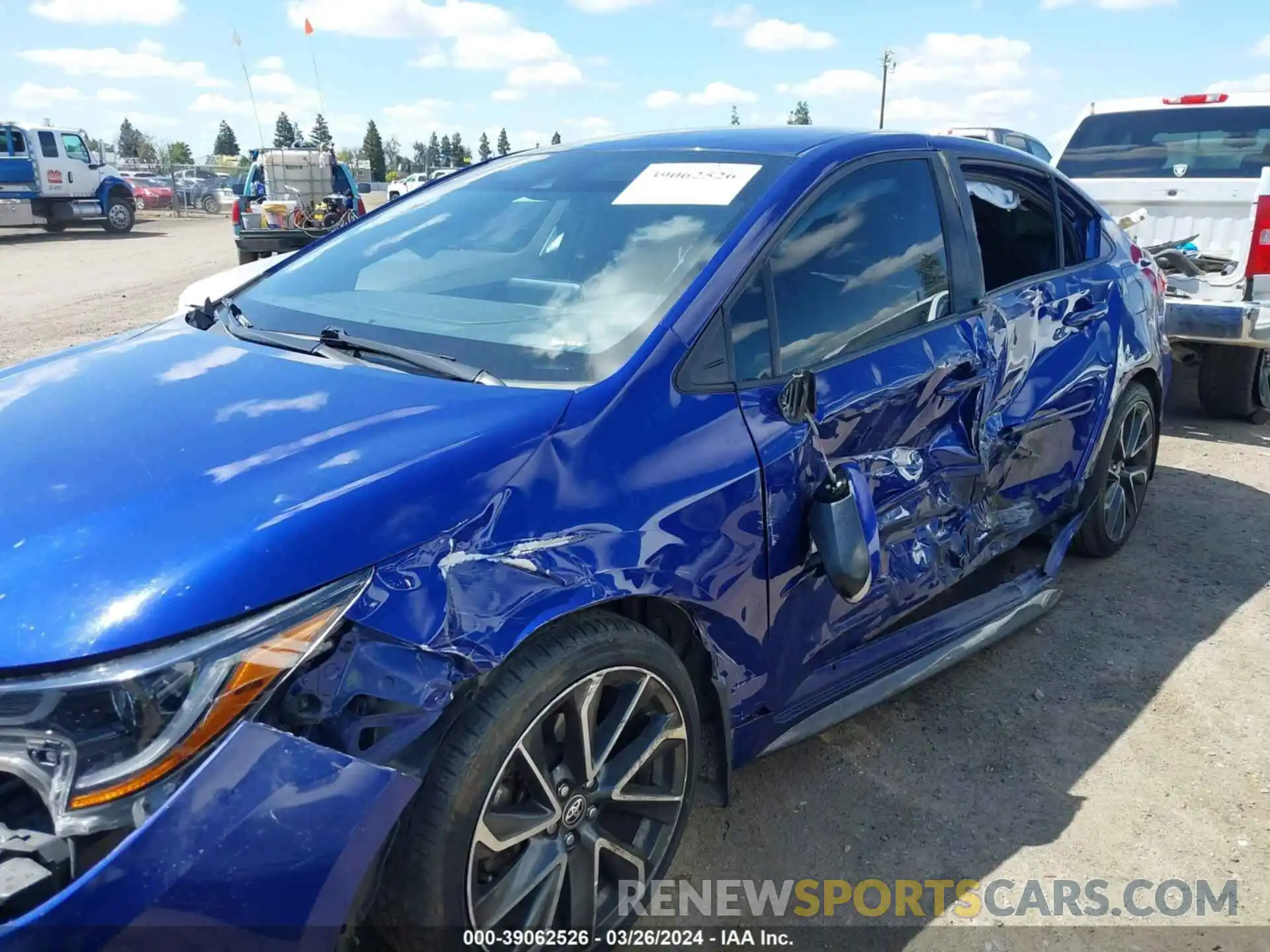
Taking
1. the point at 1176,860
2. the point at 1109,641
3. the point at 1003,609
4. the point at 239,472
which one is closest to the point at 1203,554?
the point at 1109,641

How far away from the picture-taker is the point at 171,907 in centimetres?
148

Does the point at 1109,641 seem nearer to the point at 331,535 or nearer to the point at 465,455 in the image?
the point at 465,455

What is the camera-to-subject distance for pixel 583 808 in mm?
2062

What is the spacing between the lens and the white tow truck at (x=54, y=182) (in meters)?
22.2

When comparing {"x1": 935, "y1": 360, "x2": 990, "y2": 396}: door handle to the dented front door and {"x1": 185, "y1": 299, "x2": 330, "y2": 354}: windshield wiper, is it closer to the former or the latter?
the dented front door

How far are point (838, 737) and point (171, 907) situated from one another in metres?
2.09

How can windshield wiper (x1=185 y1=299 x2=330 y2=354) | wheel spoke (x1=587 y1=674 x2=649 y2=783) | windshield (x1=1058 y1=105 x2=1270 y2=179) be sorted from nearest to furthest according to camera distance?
1. wheel spoke (x1=587 y1=674 x2=649 y2=783)
2. windshield wiper (x1=185 y1=299 x2=330 y2=354)
3. windshield (x1=1058 y1=105 x2=1270 y2=179)

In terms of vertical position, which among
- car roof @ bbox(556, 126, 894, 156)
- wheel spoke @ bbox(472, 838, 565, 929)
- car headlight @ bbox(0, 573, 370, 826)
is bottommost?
wheel spoke @ bbox(472, 838, 565, 929)

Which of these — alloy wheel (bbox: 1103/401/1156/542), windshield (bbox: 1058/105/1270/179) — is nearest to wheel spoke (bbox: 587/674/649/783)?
alloy wheel (bbox: 1103/401/1156/542)

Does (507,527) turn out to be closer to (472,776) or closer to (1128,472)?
(472,776)

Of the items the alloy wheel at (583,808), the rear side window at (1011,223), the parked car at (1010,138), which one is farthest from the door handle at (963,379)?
the parked car at (1010,138)

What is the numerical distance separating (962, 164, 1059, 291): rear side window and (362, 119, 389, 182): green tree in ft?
261

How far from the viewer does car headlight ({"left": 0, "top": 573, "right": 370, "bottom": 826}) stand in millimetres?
1473

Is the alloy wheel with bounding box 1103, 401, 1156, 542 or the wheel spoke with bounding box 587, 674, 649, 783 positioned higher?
the wheel spoke with bounding box 587, 674, 649, 783
